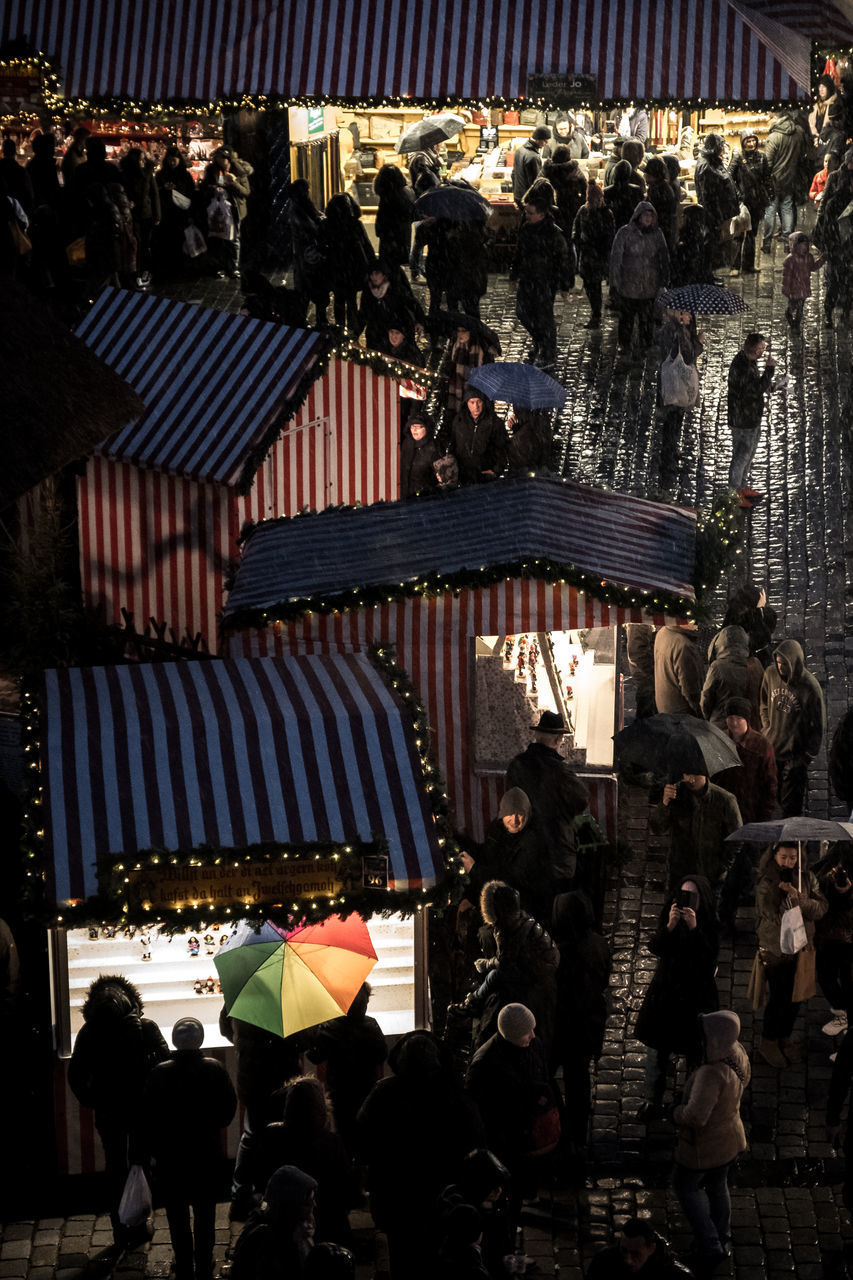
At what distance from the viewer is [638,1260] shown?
716 cm

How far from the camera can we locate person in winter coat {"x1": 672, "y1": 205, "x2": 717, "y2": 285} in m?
20.6

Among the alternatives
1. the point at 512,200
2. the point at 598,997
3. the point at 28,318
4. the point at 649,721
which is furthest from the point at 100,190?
the point at 598,997

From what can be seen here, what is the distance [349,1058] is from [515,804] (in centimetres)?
219

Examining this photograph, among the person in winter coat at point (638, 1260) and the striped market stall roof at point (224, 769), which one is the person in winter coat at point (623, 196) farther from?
the person in winter coat at point (638, 1260)

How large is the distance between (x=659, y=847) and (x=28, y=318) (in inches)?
225

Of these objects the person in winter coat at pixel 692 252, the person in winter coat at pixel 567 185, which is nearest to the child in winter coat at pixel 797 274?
the person in winter coat at pixel 692 252

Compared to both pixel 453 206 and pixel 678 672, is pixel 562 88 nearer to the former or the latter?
pixel 453 206

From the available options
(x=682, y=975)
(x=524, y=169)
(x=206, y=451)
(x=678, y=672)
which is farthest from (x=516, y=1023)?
(x=524, y=169)

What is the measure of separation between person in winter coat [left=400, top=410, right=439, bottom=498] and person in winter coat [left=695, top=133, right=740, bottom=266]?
297 inches

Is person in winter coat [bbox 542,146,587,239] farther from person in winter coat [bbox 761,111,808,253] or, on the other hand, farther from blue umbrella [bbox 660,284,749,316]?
blue umbrella [bbox 660,284,749,316]

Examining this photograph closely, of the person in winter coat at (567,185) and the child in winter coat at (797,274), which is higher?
the person in winter coat at (567,185)

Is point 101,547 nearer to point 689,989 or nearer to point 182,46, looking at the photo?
point 689,989

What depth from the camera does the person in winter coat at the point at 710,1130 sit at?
27.9 feet

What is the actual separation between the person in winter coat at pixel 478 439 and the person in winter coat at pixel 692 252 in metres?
5.62
